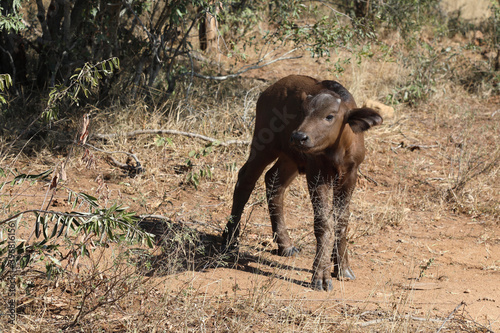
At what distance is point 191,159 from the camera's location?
8164mm

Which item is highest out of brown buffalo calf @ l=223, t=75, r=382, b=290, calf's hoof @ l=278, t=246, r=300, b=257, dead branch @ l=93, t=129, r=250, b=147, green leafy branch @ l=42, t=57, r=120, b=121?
green leafy branch @ l=42, t=57, r=120, b=121

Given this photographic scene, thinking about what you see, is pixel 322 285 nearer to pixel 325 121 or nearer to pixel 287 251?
pixel 287 251

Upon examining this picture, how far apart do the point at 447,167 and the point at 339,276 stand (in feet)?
14.0

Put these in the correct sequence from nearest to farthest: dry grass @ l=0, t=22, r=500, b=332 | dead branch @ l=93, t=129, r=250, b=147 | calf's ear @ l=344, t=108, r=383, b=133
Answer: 1. dry grass @ l=0, t=22, r=500, b=332
2. calf's ear @ l=344, t=108, r=383, b=133
3. dead branch @ l=93, t=129, r=250, b=147

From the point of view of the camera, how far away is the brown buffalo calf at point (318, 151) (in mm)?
5125

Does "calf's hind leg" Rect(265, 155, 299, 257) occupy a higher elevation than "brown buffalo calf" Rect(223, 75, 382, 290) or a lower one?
lower

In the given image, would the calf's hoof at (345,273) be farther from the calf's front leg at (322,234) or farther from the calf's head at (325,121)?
the calf's head at (325,121)

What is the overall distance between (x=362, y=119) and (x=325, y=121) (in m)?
0.33

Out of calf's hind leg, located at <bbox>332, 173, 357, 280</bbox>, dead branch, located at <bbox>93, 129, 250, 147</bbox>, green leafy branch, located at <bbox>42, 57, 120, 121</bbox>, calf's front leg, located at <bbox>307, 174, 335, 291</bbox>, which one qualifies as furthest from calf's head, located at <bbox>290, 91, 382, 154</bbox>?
dead branch, located at <bbox>93, 129, 250, 147</bbox>

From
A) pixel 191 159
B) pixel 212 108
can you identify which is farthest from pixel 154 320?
pixel 212 108

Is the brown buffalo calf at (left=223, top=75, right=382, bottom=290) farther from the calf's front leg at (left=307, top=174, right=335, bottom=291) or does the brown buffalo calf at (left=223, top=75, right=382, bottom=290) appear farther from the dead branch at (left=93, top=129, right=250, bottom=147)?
the dead branch at (left=93, top=129, right=250, bottom=147)

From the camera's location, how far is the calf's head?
5008 mm

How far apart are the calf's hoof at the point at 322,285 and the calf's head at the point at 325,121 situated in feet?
3.82

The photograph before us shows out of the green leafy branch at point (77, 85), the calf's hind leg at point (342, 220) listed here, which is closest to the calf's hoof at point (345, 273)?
the calf's hind leg at point (342, 220)
